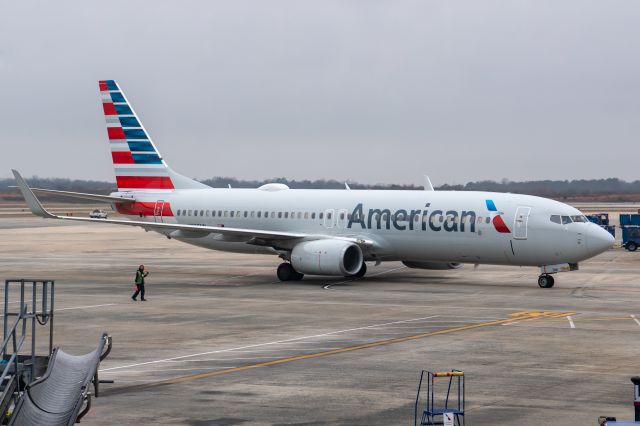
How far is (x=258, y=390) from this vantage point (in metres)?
21.9

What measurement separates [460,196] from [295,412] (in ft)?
91.0

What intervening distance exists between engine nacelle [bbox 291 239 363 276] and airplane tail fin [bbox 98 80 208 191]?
37.0 ft

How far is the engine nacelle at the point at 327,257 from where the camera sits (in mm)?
45656

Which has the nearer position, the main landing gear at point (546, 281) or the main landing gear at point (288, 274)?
the main landing gear at point (546, 281)

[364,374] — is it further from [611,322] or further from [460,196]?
[460,196]

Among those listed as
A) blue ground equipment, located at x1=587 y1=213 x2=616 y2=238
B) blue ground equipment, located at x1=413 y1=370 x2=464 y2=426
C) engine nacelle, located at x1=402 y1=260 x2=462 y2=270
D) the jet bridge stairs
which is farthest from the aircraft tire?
blue ground equipment, located at x1=587 y1=213 x2=616 y2=238

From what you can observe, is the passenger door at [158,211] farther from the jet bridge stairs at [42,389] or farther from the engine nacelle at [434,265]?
the jet bridge stairs at [42,389]

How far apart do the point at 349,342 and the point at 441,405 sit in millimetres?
8827

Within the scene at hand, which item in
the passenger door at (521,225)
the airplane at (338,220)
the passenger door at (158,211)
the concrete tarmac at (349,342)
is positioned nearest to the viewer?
the concrete tarmac at (349,342)

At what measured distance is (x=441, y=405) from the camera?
20.3 meters

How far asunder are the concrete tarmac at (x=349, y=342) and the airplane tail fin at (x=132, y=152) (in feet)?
15.7

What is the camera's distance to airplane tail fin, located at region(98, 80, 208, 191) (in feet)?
182

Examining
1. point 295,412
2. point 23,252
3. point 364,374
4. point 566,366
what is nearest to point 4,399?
point 295,412

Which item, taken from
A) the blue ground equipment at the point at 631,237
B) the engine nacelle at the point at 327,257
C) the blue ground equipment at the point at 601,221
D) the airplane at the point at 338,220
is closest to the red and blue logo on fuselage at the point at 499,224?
the airplane at the point at 338,220
